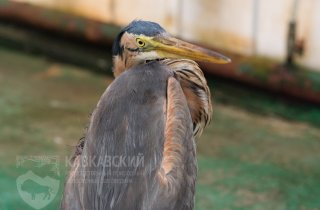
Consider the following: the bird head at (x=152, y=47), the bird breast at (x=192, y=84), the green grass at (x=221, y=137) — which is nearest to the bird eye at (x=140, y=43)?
the bird head at (x=152, y=47)

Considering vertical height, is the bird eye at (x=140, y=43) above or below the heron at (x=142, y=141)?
above

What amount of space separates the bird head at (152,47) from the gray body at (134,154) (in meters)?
0.18

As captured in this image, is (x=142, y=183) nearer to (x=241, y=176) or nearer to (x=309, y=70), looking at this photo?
(x=241, y=176)

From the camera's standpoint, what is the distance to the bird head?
10.9ft

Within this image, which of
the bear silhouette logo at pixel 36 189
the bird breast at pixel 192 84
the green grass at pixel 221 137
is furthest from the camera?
the green grass at pixel 221 137

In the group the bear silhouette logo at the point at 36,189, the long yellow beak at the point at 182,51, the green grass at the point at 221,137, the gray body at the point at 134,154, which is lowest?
the green grass at the point at 221,137

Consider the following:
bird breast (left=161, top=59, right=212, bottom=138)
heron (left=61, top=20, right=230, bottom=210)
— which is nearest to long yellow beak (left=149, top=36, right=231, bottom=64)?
heron (left=61, top=20, right=230, bottom=210)

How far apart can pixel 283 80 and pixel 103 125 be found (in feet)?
9.52

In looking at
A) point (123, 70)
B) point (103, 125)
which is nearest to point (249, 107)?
point (123, 70)

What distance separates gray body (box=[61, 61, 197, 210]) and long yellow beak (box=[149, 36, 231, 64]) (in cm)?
17

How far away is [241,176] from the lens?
15.9ft
